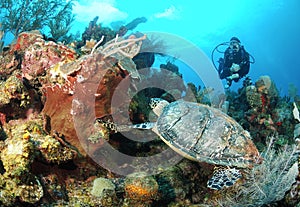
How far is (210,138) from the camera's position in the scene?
3.41m

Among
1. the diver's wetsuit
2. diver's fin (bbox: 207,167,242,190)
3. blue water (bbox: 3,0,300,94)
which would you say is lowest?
diver's fin (bbox: 207,167,242,190)

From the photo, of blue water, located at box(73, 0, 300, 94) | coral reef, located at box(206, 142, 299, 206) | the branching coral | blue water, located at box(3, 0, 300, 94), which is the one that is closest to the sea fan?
coral reef, located at box(206, 142, 299, 206)

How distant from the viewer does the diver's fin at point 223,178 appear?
2.94m

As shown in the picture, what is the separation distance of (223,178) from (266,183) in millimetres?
505

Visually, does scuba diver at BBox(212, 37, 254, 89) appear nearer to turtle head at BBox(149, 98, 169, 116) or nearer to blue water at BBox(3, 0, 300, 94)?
turtle head at BBox(149, 98, 169, 116)

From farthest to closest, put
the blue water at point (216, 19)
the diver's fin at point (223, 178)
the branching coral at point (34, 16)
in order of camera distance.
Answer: the blue water at point (216, 19)
the branching coral at point (34, 16)
the diver's fin at point (223, 178)

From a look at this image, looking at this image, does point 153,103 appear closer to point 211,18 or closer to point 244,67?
point 244,67

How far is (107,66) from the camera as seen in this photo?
3.18m

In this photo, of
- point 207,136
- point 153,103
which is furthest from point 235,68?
point 207,136

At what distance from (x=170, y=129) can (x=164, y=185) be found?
2.73ft

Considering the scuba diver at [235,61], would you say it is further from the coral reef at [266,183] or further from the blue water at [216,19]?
the blue water at [216,19]

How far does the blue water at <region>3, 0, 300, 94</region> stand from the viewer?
42553 mm

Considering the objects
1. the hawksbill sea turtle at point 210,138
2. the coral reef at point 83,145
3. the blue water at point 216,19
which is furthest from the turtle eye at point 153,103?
the blue water at point 216,19

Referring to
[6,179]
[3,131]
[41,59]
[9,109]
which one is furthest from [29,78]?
[6,179]
